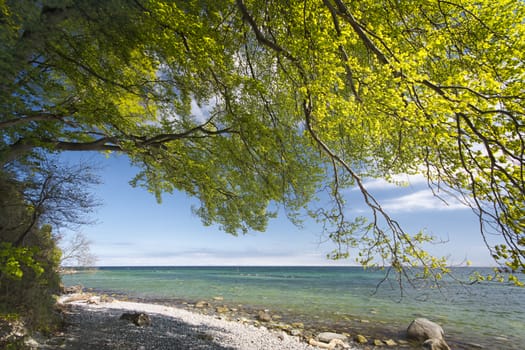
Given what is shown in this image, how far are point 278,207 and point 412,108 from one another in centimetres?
571

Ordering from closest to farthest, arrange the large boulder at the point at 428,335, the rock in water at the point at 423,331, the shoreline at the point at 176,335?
the shoreline at the point at 176,335 → the large boulder at the point at 428,335 → the rock in water at the point at 423,331

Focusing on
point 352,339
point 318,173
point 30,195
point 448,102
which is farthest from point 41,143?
point 352,339

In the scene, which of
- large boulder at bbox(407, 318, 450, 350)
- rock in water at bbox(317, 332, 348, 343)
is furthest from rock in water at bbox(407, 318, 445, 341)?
rock in water at bbox(317, 332, 348, 343)

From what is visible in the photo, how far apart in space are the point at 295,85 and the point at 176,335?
8.51m

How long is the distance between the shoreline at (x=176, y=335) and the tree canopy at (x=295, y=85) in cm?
473

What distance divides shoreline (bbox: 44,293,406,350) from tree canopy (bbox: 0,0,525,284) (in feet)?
15.5

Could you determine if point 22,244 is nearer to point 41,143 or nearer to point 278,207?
point 41,143

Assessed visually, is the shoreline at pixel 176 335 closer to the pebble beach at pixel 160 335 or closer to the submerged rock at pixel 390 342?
the pebble beach at pixel 160 335

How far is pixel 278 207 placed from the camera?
8766mm

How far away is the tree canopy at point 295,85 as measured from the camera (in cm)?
374

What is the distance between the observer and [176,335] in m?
9.00

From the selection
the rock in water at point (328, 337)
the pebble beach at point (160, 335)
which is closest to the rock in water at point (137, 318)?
the pebble beach at point (160, 335)

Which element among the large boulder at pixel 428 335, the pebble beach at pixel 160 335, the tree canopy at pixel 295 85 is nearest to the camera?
the tree canopy at pixel 295 85

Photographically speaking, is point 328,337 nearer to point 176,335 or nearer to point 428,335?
point 428,335
